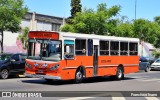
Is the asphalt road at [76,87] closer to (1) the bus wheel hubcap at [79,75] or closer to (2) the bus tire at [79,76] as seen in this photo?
(2) the bus tire at [79,76]

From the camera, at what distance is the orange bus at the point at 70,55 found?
19.3 metres

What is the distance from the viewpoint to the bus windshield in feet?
63.4

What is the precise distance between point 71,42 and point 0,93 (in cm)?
644

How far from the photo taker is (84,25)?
4156 centimetres

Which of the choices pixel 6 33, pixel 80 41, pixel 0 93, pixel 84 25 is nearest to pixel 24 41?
pixel 6 33

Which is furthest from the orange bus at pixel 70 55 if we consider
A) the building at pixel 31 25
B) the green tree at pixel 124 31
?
the building at pixel 31 25

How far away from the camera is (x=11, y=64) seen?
23.2m

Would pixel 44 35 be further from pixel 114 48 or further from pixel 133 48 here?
pixel 133 48

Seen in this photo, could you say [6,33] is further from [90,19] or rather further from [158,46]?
[158,46]

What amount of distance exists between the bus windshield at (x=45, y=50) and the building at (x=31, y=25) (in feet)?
79.2

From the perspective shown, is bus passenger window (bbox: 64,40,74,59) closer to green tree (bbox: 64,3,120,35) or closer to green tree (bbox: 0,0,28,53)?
green tree (bbox: 0,0,28,53)

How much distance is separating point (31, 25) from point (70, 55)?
29.6 meters

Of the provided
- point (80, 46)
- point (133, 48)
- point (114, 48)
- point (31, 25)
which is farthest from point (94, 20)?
point (80, 46)

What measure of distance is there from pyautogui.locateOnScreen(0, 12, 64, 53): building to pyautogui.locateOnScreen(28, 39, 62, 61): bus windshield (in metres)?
24.1
